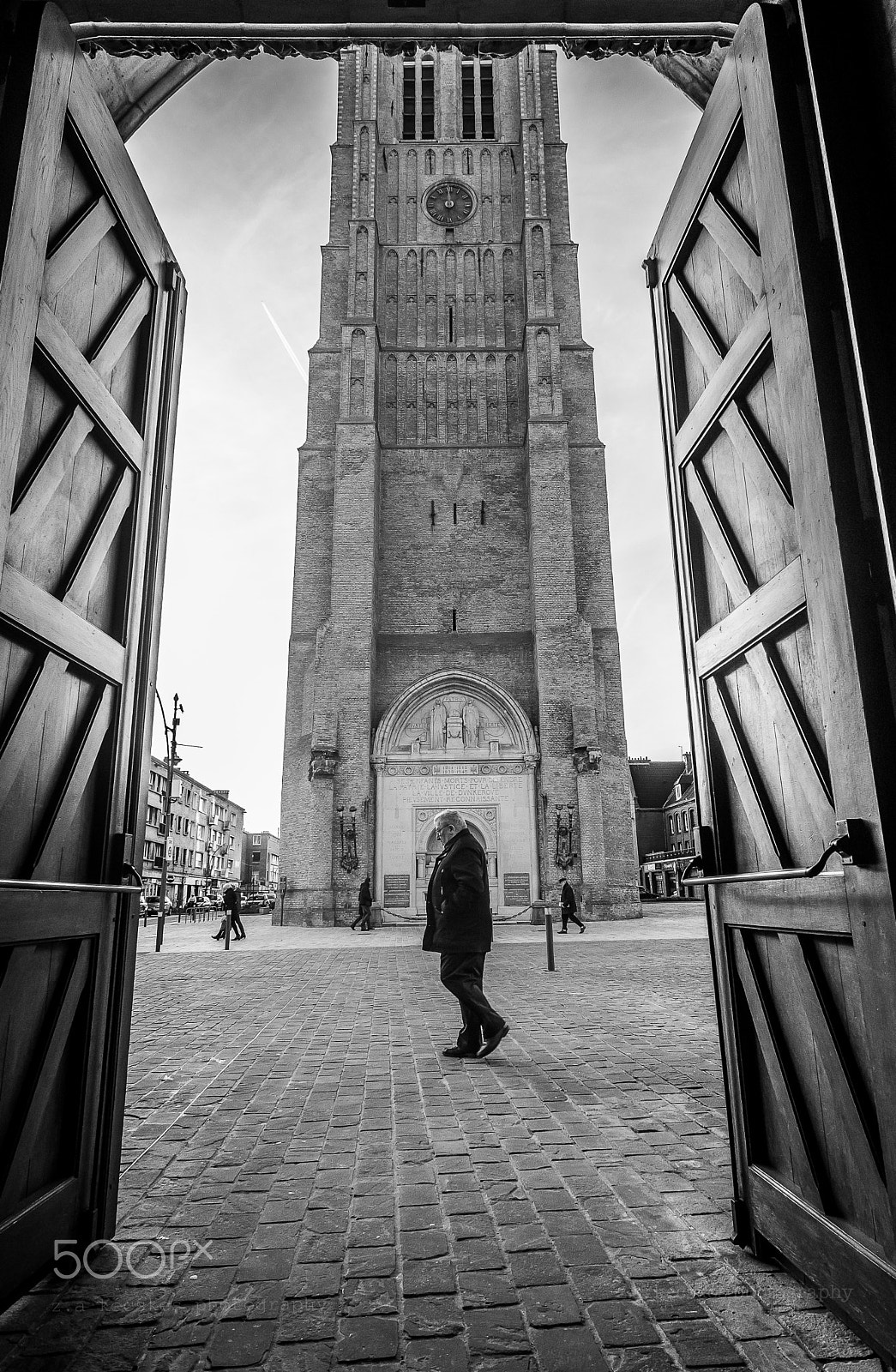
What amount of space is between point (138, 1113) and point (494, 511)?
81.2ft

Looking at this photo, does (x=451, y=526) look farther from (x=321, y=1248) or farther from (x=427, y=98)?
(x=321, y=1248)

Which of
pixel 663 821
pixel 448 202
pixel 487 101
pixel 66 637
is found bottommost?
pixel 66 637

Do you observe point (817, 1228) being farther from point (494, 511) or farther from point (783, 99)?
Result: point (494, 511)

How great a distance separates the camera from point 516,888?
23.5m

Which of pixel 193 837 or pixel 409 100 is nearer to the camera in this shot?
pixel 409 100

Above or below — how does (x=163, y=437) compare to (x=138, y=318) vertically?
below

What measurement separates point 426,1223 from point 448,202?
33.4 meters

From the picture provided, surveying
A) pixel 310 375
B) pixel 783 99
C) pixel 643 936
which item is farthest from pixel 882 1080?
pixel 310 375

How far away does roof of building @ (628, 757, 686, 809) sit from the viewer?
2279 inches

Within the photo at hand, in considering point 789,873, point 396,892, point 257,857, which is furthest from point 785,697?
point 257,857

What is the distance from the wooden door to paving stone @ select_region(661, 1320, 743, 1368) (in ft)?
1.13

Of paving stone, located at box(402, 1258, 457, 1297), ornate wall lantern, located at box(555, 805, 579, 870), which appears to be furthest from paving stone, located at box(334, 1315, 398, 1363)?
ornate wall lantern, located at box(555, 805, 579, 870)

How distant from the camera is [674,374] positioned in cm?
371

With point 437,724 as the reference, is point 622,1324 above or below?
below
